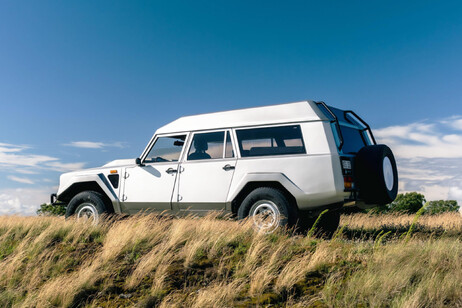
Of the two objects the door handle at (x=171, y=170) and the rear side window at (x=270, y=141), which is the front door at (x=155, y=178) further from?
the rear side window at (x=270, y=141)

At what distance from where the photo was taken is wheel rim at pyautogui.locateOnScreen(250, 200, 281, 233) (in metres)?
7.12

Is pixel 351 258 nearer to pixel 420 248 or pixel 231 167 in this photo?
pixel 420 248

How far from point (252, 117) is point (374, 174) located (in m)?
2.33

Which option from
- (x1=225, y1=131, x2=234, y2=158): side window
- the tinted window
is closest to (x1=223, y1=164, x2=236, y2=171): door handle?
(x1=225, y1=131, x2=234, y2=158): side window

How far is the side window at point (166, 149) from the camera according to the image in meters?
8.56

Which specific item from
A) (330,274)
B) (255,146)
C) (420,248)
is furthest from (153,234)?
(420,248)

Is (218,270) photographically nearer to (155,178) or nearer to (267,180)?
(267,180)

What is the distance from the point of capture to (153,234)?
7.30m

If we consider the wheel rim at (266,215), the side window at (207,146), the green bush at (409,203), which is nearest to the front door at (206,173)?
the side window at (207,146)

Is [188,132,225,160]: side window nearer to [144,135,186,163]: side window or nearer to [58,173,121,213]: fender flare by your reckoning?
[144,135,186,163]: side window

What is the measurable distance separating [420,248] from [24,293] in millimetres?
5577

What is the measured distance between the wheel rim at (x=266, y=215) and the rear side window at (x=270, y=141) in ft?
2.99

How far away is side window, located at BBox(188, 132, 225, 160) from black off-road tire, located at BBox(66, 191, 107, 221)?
94.7 inches

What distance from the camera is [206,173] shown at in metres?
7.89
